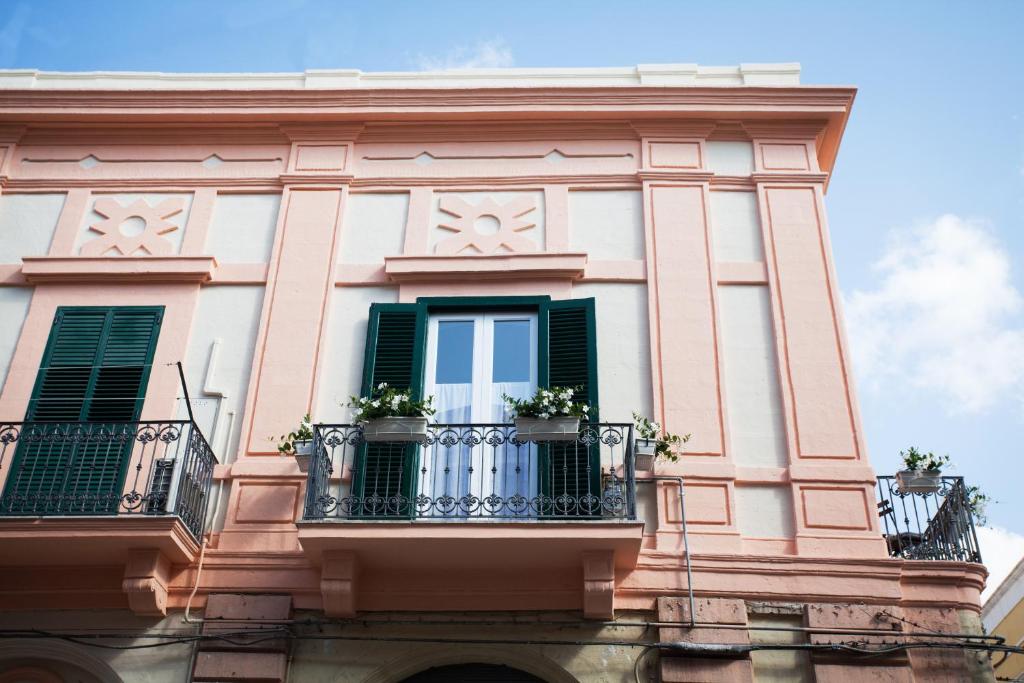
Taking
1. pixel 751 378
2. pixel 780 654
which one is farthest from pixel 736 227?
pixel 780 654

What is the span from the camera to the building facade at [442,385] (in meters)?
8.81

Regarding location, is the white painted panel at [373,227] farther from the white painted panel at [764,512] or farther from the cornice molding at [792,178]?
the white painted panel at [764,512]

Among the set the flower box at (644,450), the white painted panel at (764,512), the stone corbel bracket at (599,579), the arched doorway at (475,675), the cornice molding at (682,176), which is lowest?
the arched doorway at (475,675)

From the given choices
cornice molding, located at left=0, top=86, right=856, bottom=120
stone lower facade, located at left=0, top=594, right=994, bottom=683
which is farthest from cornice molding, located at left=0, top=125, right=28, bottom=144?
stone lower facade, located at left=0, top=594, right=994, bottom=683

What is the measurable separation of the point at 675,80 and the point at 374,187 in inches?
141

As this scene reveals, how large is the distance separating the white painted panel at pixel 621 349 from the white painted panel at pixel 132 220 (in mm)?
4295

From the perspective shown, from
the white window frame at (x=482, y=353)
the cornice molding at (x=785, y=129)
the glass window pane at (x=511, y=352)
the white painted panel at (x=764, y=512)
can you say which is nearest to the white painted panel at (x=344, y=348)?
the white window frame at (x=482, y=353)

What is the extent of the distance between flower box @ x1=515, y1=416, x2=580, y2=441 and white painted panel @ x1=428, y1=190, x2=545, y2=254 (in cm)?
263

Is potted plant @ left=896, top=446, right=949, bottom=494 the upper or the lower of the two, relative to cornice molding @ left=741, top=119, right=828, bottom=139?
lower

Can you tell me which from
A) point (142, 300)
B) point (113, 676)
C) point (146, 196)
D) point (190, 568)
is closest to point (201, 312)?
point (142, 300)

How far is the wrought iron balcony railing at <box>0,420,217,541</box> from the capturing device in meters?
9.05

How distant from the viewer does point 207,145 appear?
39.6ft

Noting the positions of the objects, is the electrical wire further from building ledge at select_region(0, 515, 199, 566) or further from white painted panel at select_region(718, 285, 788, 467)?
white painted panel at select_region(718, 285, 788, 467)

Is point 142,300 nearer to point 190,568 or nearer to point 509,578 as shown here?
point 190,568
